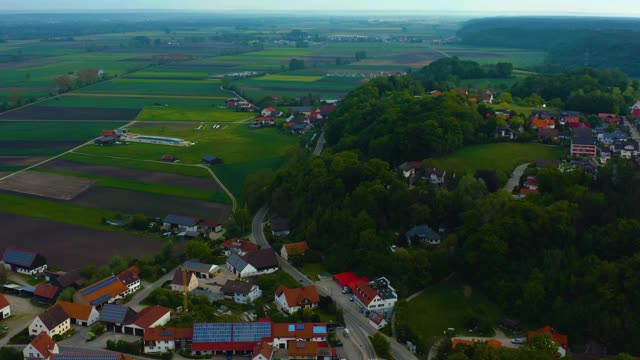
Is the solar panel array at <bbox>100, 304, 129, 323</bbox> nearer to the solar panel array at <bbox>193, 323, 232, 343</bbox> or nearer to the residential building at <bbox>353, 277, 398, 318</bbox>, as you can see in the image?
the solar panel array at <bbox>193, 323, 232, 343</bbox>

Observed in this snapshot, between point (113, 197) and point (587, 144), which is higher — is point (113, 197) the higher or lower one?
the lower one

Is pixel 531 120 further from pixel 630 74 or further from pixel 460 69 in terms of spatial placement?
pixel 630 74

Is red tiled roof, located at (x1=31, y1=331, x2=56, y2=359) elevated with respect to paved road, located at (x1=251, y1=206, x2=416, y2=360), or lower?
elevated

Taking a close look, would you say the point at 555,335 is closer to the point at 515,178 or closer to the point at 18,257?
the point at 515,178

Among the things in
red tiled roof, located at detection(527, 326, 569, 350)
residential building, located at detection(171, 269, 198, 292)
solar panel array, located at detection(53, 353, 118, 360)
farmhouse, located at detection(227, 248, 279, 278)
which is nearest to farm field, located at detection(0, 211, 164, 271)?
residential building, located at detection(171, 269, 198, 292)

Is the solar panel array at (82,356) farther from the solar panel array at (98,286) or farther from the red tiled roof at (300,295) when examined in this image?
the red tiled roof at (300,295)

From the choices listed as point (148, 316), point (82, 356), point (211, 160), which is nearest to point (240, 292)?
point (148, 316)

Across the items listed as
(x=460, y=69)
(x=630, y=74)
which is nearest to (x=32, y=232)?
(x=460, y=69)
